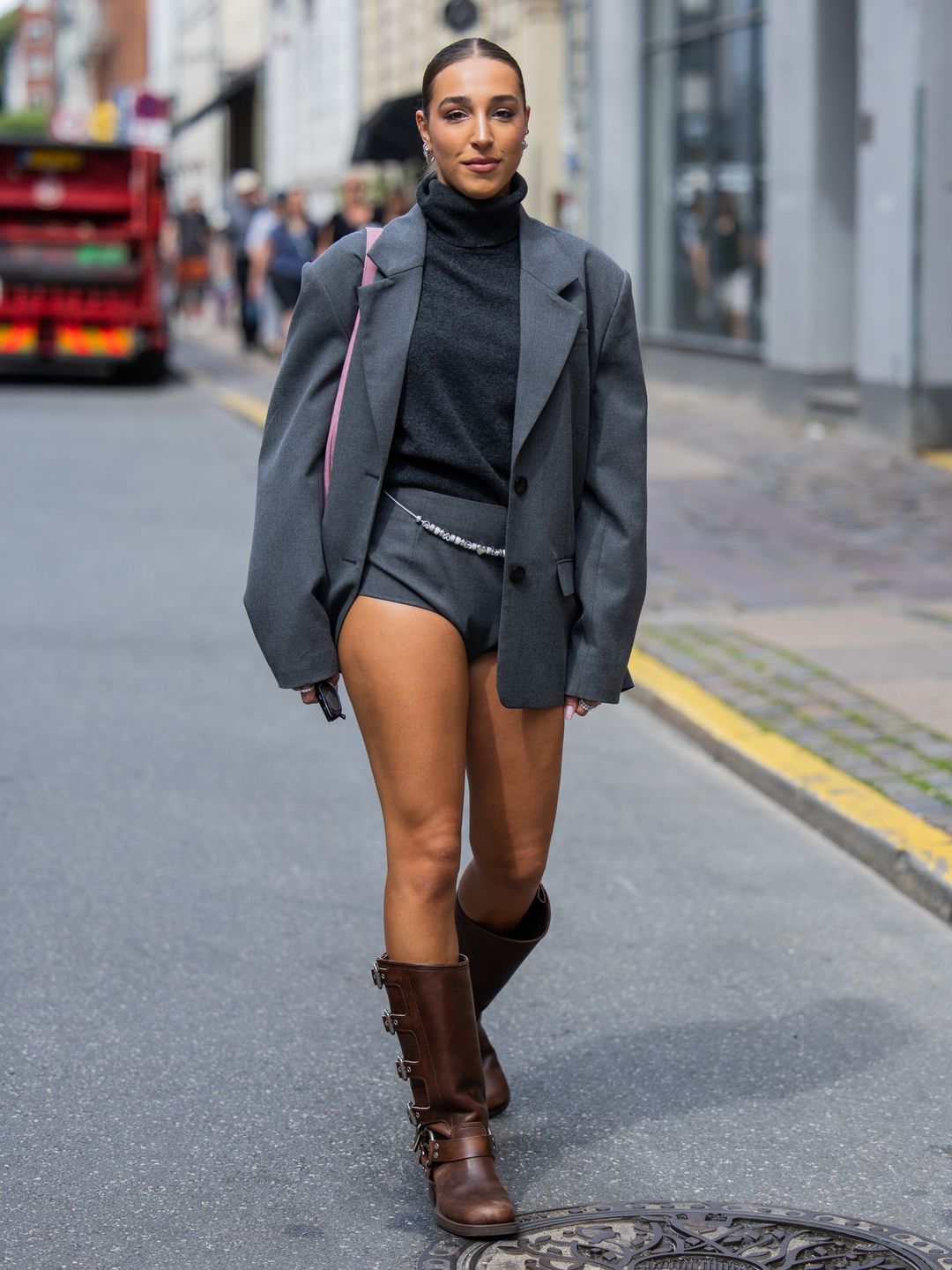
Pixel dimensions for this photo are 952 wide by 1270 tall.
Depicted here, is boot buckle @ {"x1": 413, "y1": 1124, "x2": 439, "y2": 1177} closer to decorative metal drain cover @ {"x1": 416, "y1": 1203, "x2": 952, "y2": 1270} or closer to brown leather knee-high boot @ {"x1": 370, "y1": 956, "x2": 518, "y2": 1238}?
brown leather knee-high boot @ {"x1": 370, "y1": 956, "x2": 518, "y2": 1238}

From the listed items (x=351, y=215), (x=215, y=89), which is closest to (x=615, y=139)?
(x=351, y=215)

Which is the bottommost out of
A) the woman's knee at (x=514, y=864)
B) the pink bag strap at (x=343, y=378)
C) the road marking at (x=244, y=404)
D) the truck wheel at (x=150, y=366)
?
the road marking at (x=244, y=404)

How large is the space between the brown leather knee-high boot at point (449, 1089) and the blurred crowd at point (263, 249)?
490 inches

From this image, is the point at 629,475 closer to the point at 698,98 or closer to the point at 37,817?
the point at 37,817

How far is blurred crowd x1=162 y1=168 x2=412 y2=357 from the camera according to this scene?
1895cm

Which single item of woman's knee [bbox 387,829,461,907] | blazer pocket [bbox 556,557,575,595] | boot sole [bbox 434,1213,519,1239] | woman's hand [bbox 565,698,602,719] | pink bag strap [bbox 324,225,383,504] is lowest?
boot sole [bbox 434,1213,519,1239]

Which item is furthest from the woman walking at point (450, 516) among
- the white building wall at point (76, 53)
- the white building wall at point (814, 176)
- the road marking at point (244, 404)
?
the white building wall at point (76, 53)

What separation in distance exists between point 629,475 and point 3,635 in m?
5.59

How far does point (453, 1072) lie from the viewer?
3334 millimetres

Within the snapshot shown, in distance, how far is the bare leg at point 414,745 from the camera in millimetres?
3248

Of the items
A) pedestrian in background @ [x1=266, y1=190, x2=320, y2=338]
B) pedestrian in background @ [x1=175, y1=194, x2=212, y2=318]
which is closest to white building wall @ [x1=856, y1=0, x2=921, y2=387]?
pedestrian in background @ [x1=266, y1=190, x2=320, y2=338]

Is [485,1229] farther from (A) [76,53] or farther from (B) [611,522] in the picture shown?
(A) [76,53]

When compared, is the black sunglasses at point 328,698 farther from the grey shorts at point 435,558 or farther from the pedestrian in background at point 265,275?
the pedestrian in background at point 265,275

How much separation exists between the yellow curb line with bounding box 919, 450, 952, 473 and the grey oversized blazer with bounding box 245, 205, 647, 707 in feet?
32.9
